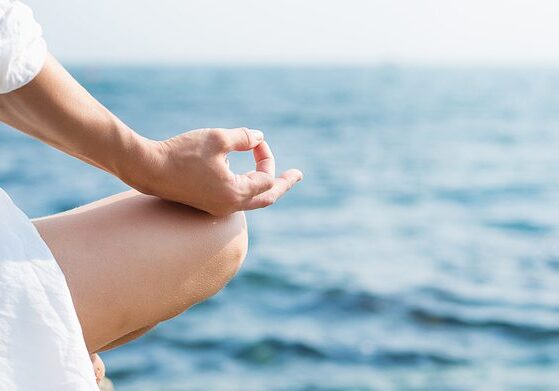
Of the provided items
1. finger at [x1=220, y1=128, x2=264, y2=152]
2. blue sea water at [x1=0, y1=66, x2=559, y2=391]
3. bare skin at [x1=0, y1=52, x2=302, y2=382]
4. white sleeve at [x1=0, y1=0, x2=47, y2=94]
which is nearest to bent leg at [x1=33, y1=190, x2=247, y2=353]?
bare skin at [x1=0, y1=52, x2=302, y2=382]

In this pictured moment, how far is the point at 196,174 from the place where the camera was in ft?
5.07

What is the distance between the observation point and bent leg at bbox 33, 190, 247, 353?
1475 millimetres

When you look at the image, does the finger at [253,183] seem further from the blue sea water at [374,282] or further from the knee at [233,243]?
the blue sea water at [374,282]

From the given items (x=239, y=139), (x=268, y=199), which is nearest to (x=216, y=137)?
(x=239, y=139)

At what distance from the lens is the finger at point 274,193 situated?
1.64m

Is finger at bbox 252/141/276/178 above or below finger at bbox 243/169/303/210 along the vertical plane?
above

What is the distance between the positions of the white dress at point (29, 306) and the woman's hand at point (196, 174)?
0.26m

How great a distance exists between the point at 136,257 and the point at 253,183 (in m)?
0.24

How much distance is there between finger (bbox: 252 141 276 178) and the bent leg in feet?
0.33

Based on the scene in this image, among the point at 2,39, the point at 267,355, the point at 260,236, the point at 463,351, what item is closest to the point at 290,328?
the point at 267,355

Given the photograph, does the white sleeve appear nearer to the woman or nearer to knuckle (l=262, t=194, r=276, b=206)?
the woman

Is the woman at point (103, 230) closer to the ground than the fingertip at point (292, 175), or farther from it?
closer to the ground

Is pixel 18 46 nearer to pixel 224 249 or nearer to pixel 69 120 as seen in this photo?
pixel 69 120

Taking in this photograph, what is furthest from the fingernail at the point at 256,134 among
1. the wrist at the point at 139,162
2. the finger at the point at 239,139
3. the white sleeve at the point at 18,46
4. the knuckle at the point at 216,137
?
the white sleeve at the point at 18,46
